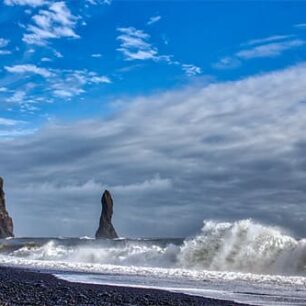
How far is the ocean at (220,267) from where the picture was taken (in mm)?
22500

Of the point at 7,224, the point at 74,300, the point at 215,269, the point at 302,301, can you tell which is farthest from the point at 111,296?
the point at 7,224

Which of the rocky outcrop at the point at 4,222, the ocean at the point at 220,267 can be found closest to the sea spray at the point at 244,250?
the ocean at the point at 220,267

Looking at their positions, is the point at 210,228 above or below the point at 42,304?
above

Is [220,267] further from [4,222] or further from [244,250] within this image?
[4,222]

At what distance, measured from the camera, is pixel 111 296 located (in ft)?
60.8

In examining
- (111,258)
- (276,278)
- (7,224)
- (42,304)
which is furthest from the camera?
(7,224)

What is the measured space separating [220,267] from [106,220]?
75389 mm

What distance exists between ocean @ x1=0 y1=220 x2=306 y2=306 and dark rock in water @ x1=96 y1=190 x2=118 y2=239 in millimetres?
58725

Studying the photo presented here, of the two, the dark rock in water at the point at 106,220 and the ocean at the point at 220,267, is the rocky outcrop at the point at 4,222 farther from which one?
the ocean at the point at 220,267

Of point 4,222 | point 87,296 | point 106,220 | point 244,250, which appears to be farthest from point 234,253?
point 4,222

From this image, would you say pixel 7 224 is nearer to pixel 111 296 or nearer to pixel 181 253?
pixel 181 253

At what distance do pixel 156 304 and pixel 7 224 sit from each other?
117729 mm

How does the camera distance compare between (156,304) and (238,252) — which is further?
(238,252)

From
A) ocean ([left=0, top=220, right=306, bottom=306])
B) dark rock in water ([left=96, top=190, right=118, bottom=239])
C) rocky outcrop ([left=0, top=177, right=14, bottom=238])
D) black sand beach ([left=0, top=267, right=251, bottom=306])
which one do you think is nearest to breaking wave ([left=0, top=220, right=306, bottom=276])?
ocean ([left=0, top=220, right=306, bottom=306])
